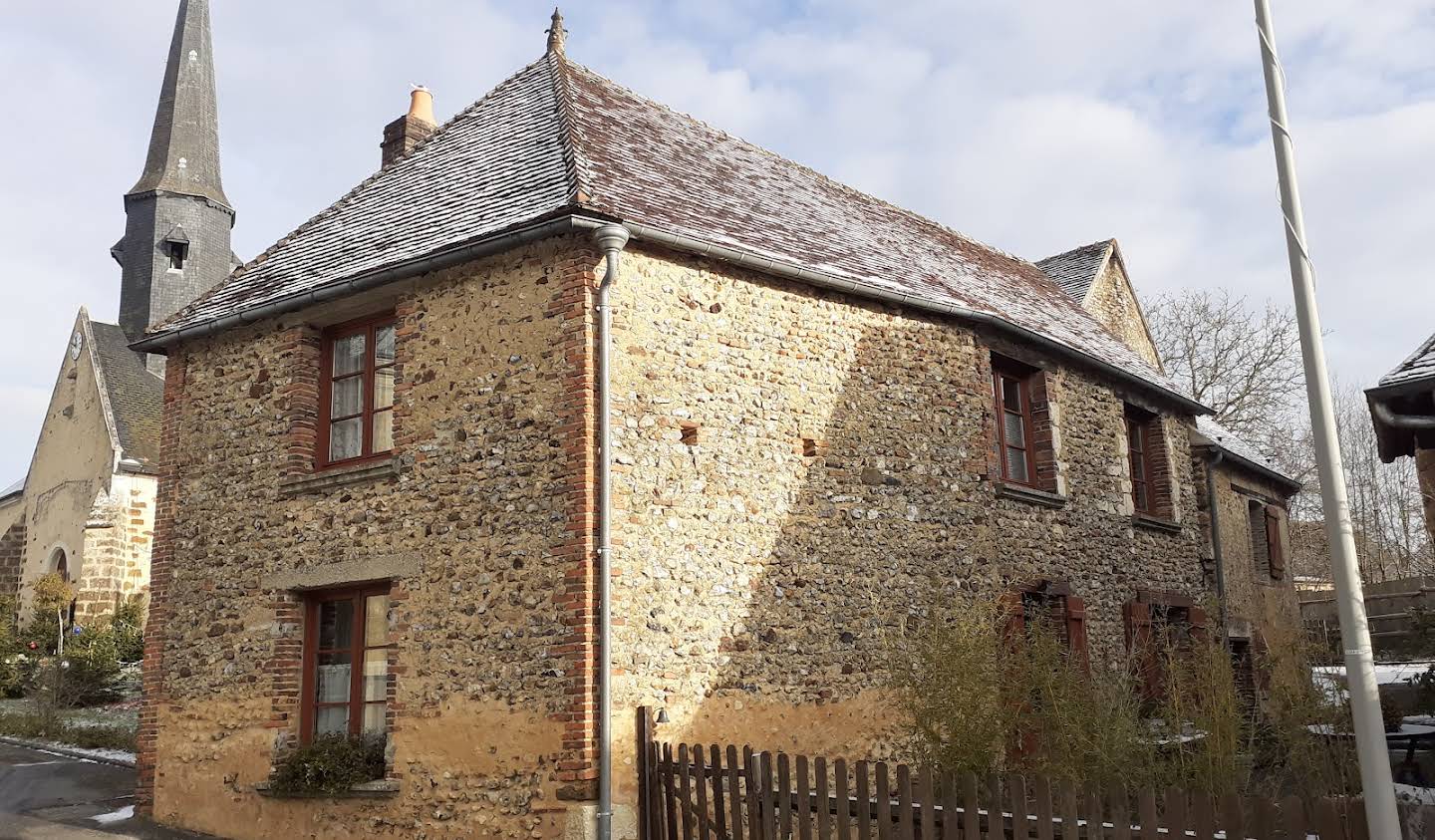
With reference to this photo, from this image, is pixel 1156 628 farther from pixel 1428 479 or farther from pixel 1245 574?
pixel 1428 479

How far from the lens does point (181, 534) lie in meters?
10.3

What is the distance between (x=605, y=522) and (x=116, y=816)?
5.81m

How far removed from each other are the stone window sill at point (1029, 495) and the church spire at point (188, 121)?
897 inches

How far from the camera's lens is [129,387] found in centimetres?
2425

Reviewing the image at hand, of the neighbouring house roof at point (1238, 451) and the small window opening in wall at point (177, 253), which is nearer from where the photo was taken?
the neighbouring house roof at point (1238, 451)

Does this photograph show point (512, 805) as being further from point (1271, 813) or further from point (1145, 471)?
point (1145, 471)

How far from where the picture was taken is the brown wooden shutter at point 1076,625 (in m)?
11.7

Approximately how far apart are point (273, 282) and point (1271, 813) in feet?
29.4

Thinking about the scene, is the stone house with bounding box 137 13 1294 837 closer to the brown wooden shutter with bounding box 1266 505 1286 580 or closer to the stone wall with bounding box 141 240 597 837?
the stone wall with bounding box 141 240 597 837

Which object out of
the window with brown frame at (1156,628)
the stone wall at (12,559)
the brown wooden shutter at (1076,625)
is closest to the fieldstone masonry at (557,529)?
the brown wooden shutter at (1076,625)

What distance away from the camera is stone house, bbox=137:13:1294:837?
26.5 ft

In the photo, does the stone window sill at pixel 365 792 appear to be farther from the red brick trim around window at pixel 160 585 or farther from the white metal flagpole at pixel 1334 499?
the white metal flagpole at pixel 1334 499

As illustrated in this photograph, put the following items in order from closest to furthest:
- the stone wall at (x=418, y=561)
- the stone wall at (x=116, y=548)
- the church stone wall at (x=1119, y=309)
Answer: the stone wall at (x=418, y=561), the church stone wall at (x=1119, y=309), the stone wall at (x=116, y=548)

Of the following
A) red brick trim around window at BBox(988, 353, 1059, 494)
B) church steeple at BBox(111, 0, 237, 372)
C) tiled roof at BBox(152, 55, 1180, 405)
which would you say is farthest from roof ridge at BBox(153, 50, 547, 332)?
church steeple at BBox(111, 0, 237, 372)
